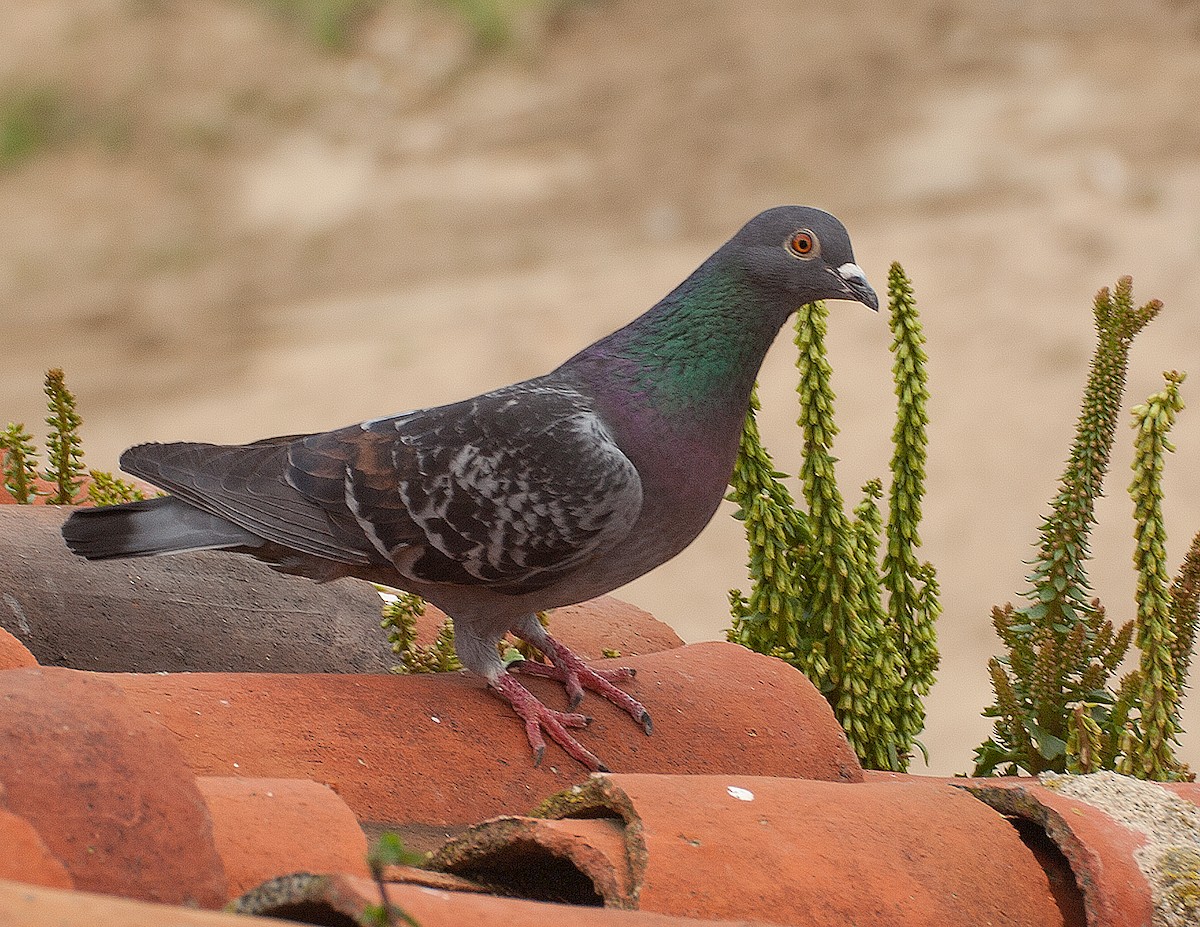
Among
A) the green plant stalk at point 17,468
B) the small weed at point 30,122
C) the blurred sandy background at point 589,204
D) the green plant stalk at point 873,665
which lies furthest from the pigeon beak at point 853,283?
the small weed at point 30,122

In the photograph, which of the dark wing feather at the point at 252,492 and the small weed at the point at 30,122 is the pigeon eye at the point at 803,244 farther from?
the small weed at the point at 30,122

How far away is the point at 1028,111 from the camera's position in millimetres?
16031

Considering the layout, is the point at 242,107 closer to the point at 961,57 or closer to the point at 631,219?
the point at 631,219

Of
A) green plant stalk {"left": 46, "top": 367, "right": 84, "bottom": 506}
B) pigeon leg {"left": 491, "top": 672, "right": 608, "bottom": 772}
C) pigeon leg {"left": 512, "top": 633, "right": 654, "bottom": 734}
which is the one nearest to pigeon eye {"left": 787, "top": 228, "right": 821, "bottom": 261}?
pigeon leg {"left": 512, "top": 633, "right": 654, "bottom": 734}

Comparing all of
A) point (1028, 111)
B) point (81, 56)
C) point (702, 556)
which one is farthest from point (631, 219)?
point (81, 56)

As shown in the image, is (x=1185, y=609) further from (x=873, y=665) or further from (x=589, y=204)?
(x=589, y=204)

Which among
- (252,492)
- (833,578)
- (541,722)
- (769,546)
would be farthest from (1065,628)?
(252,492)

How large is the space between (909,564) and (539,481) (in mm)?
1361

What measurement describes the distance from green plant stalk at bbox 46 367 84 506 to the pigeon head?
1840 millimetres

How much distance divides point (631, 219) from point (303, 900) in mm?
14035

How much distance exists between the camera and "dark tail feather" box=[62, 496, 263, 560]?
3379 mm

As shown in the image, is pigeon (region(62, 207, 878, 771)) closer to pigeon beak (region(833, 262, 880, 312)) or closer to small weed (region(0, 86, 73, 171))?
pigeon beak (region(833, 262, 880, 312))

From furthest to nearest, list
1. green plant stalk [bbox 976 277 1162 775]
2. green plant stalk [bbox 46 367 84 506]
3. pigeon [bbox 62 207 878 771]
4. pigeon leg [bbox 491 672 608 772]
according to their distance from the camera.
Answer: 1. green plant stalk [bbox 46 367 84 506]
2. green plant stalk [bbox 976 277 1162 775]
3. pigeon [bbox 62 207 878 771]
4. pigeon leg [bbox 491 672 608 772]

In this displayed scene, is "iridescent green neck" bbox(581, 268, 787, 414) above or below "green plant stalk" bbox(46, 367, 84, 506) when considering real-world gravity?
above
